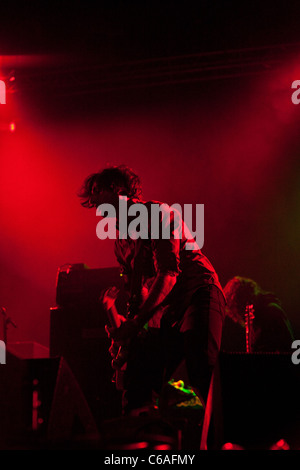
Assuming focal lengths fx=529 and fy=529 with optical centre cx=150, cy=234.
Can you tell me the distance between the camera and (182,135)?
700 centimetres

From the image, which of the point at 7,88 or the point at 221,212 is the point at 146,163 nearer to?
the point at 221,212

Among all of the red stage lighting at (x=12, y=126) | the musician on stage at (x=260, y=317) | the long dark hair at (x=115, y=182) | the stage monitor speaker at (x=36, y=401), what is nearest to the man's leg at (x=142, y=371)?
the stage monitor speaker at (x=36, y=401)

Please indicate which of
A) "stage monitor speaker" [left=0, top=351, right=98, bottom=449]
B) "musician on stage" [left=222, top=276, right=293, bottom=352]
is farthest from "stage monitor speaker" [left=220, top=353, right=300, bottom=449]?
"musician on stage" [left=222, top=276, right=293, bottom=352]

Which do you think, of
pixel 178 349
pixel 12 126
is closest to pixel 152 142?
pixel 12 126

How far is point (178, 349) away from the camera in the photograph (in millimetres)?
2781

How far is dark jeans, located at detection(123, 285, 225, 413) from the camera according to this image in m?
2.50

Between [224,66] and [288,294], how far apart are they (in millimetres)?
2952

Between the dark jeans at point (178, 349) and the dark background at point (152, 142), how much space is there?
378cm

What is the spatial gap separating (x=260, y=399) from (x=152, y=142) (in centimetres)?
540

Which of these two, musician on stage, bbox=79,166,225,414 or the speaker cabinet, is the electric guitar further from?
the speaker cabinet

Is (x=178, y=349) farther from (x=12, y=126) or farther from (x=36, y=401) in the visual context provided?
(x=12, y=126)

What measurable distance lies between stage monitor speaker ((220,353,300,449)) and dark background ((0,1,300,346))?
4384mm

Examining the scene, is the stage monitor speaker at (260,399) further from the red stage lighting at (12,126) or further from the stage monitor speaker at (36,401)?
the red stage lighting at (12,126)

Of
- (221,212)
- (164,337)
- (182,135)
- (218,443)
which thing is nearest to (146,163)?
(182,135)
